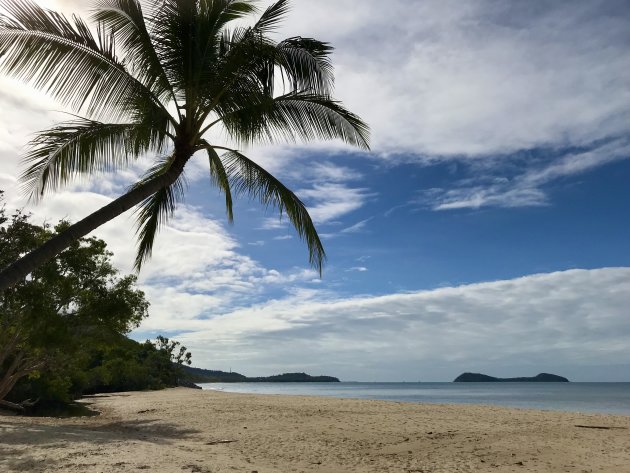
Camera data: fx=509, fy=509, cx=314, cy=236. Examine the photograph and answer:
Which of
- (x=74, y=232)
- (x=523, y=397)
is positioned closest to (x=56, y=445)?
(x=74, y=232)

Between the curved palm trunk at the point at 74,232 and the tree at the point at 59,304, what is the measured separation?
8.13 metres

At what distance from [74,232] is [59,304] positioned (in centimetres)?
1048

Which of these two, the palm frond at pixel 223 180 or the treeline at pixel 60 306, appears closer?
the palm frond at pixel 223 180

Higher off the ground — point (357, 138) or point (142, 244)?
point (357, 138)

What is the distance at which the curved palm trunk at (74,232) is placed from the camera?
5.69 metres

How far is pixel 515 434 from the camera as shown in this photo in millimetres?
11812

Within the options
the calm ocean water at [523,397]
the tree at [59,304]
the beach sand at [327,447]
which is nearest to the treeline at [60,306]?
the tree at [59,304]

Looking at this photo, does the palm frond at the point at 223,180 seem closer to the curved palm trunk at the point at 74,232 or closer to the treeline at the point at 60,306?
the curved palm trunk at the point at 74,232

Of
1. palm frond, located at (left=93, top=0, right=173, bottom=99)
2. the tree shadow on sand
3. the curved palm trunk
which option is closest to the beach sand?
the tree shadow on sand

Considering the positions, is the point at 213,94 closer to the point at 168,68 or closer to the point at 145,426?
the point at 168,68

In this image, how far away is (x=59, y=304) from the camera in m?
15.4

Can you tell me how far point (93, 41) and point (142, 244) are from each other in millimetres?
4036

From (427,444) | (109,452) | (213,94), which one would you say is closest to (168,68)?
(213,94)

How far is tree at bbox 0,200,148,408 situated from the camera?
14.2 m
